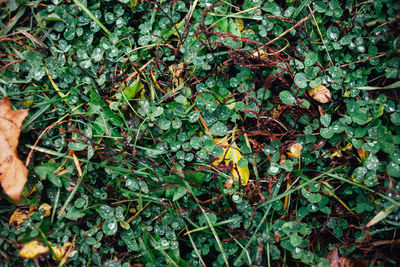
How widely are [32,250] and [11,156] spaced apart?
2.10 feet

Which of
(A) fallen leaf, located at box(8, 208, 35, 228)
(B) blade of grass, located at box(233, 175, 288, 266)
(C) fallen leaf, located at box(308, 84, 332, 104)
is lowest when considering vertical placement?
(A) fallen leaf, located at box(8, 208, 35, 228)

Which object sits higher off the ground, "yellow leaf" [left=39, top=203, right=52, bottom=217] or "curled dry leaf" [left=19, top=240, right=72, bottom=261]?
"yellow leaf" [left=39, top=203, right=52, bottom=217]

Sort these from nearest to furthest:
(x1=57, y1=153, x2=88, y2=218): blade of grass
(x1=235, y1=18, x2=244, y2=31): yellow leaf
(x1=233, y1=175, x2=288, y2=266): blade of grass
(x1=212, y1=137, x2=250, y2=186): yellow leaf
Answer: (x1=233, y1=175, x2=288, y2=266): blade of grass
(x1=57, y1=153, x2=88, y2=218): blade of grass
(x1=212, y1=137, x2=250, y2=186): yellow leaf
(x1=235, y1=18, x2=244, y2=31): yellow leaf

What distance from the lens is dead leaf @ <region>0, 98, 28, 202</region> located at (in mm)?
1940

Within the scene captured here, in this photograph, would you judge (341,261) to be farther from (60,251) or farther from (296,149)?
(60,251)

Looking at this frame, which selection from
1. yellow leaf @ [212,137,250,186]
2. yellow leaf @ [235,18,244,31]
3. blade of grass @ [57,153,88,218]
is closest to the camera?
blade of grass @ [57,153,88,218]

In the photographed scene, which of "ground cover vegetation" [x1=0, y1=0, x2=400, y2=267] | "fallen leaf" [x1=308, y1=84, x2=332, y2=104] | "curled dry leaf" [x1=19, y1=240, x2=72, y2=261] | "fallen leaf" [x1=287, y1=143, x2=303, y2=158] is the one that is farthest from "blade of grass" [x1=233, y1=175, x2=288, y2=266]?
"curled dry leaf" [x1=19, y1=240, x2=72, y2=261]

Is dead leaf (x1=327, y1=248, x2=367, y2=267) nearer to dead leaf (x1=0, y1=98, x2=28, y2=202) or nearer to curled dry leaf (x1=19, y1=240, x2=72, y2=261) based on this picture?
curled dry leaf (x1=19, y1=240, x2=72, y2=261)

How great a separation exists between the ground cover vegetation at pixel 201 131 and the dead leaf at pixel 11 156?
0.03 metres

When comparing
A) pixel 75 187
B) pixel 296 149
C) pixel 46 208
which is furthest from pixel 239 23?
pixel 46 208

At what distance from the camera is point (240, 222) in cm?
206

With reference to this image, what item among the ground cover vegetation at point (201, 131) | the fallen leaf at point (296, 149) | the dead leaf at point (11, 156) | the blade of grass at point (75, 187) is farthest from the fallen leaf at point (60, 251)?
the fallen leaf at point (296, 149)

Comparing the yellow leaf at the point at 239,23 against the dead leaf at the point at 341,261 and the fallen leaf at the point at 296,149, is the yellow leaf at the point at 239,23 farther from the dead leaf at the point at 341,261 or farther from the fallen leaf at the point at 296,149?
the dead leaf at the point at 341,261

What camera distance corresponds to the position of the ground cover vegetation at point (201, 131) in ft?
6.53
